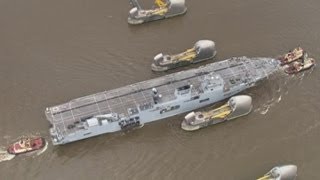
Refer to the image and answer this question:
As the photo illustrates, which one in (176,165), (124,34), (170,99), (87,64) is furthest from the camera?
(124,34)

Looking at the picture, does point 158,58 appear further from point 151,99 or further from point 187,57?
point 151,99

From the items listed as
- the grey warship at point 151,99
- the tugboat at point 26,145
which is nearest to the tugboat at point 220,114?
the grey warship at point 151,99

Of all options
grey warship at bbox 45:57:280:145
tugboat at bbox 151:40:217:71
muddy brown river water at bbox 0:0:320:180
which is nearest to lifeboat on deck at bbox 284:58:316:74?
muddy brown river water at bbox 0:0:320:180

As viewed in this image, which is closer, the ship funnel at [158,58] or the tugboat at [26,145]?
the tugboat at [26,145]

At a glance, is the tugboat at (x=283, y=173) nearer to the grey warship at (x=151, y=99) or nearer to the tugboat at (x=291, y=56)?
the grey warship at (x=151, y=99)

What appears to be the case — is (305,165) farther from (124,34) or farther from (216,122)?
(124,34)

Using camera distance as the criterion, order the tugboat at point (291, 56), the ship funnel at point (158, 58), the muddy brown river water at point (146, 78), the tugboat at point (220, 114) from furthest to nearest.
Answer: the tugboat at point (291, 56) < the ship funnel at point (158, 58) < the tugboat at point (220, 114) < the muddy brown river water at point (146, 78)

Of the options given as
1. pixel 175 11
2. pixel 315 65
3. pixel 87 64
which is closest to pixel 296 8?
Result: pixel 315 65
